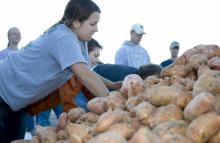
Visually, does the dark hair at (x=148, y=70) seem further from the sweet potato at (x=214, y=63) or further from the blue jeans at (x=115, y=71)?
the sweet potato at (x=214, y=63)

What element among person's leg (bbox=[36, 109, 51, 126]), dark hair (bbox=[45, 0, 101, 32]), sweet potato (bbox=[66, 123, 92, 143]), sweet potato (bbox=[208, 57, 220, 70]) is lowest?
person's leg (bbox=[36, 109, 51, 126])

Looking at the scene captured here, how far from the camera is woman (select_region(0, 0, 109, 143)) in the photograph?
2.64m

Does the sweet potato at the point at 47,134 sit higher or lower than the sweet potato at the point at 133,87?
lower

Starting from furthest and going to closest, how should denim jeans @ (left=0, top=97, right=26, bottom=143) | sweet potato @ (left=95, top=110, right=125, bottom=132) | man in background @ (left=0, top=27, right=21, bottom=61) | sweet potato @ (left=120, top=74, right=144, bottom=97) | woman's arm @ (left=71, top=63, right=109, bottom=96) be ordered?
1. man in background @ (left=0, top=27, right=21, bottom=61)
2. denim jeans @ (left=0, top=97, right=26, bottom=143)
3. woman's arm @ (left=71, top=63, right=109, bottom=96)
4. sweet potato @ (left=120, top=74, right=144, bottom=97)
5. sweet potato @ (left=95, top=110, right=125, bottom=132)

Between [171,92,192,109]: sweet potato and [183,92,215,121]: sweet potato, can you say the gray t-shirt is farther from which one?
[183,92,215,121]: sweet potato

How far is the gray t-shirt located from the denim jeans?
0.09m

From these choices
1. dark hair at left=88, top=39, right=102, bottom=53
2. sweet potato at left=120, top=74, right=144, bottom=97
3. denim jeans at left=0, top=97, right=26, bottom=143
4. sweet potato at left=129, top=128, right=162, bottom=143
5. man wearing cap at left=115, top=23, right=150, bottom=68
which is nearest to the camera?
sweet potato at left=129, top=128, right=162, bottom=143

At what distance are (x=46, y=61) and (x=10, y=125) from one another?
55cm

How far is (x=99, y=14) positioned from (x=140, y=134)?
1457 mm

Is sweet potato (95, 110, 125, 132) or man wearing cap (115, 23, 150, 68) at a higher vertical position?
sweet potato (95, 110, 125, 132)

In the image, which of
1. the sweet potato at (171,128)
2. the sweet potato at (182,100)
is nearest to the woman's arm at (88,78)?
the sweet potato at (182,100)

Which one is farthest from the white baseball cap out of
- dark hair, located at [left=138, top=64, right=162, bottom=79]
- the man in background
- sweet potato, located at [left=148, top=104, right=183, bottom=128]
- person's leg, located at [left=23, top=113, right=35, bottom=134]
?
sweet potato, located at [left=148, top=104, right=183, bottom=128]

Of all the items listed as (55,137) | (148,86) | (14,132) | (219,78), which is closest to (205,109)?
(219,78)

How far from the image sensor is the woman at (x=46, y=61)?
264cm
